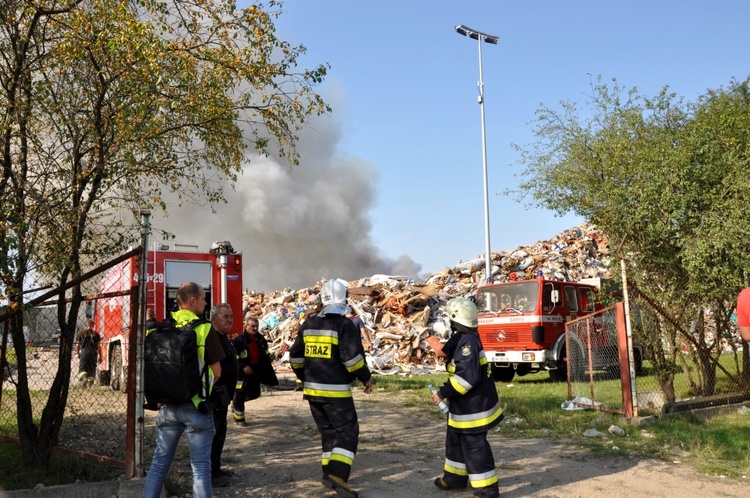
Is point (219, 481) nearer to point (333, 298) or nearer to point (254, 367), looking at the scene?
point (333, 298)

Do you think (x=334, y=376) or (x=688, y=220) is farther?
(x=688, y=220)

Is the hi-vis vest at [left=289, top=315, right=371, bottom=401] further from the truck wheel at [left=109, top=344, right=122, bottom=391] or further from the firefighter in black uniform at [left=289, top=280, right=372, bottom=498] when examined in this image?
the truck wheel at [left=109, top=344, right=122, bottom=391]

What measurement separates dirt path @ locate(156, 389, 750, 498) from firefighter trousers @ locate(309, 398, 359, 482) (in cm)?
33

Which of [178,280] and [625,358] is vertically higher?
[178,280]

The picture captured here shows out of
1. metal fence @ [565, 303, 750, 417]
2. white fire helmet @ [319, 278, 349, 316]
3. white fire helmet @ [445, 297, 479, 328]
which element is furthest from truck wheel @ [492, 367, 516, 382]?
white fire helmet @ [319, 278, 349, 316]

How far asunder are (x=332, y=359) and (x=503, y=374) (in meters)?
10.7

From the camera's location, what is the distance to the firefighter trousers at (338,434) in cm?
523

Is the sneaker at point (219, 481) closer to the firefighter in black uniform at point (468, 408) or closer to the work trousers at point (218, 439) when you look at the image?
the work trousers at point (218, 439)

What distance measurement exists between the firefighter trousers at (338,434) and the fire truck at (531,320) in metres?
9.14

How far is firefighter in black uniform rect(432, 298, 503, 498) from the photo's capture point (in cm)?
511

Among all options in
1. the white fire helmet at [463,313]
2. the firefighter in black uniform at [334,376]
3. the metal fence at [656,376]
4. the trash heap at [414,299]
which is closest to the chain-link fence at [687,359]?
the metal fence at [656,376]

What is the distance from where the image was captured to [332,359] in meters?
5.37

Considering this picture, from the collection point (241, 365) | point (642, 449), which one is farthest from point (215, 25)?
point (642, 449)

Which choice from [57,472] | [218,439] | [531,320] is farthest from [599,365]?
[57,472]
